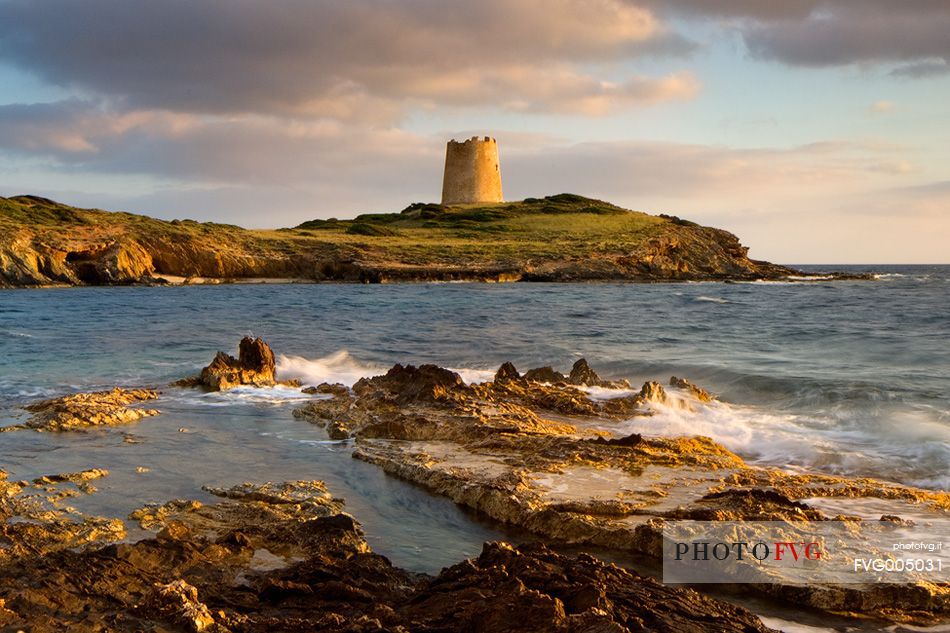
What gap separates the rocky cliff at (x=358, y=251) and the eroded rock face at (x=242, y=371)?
44.9m

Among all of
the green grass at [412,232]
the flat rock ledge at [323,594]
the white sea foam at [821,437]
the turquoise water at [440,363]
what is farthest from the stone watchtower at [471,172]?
the flat rock ledge at [323,594]

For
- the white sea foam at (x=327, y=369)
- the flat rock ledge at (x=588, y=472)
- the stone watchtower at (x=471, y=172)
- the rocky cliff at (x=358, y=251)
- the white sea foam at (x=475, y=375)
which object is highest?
the stone watchtower at (x=471, y=172)

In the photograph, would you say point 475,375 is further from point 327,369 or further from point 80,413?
point 80,413

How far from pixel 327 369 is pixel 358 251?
50.4 meters

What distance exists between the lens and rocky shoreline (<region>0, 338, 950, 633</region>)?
472cm

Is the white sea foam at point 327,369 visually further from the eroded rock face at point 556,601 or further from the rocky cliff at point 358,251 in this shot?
the rocky cliff at point 358,251

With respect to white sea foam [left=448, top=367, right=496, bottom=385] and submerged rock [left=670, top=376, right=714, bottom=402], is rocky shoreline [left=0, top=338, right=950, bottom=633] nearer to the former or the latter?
submerged rock [left=670, top=376, right=714, bottom=402]

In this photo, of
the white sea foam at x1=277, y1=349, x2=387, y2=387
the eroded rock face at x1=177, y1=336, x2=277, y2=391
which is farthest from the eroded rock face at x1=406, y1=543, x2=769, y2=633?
the white sea foam at x1=277, y1=349, x2=387, y2=387

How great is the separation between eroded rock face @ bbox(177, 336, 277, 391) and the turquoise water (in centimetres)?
71

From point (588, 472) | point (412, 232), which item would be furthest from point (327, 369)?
point (412, 232)

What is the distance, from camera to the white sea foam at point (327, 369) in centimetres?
1759

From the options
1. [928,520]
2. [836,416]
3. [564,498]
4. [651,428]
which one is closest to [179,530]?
[564,498]

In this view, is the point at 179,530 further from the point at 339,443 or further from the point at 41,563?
the point at 339,443

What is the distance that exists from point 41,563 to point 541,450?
5.61 meters
